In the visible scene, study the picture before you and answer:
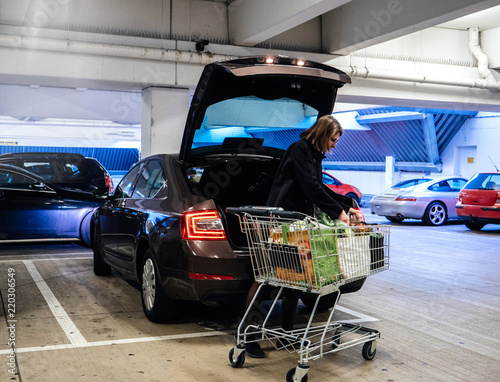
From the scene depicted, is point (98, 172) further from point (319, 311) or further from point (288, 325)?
point (288, 325)

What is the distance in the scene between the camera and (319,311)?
5.85 metres

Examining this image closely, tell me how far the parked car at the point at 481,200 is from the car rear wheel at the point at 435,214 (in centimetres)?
139

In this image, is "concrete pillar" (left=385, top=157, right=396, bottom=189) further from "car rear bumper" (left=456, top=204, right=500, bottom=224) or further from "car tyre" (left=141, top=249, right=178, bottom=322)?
"car tyre" (left=141, top=249, right=178, bottom=322)

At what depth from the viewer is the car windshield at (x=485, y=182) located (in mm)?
13602

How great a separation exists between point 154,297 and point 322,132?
204 cm

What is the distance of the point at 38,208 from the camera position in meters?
9.27

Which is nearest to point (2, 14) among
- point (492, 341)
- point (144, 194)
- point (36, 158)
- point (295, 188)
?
point (36, 158)

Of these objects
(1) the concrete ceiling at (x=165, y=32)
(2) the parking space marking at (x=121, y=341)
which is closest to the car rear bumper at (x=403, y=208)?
(1) the concrete ceiling at (x=165, y=32)

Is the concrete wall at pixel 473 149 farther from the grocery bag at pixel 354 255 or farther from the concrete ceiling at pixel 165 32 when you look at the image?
the grocery bag at pixel 354 255

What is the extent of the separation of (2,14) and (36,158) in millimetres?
2626

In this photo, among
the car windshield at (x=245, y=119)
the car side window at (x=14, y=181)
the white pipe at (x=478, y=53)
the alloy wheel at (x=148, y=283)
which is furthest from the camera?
the white pipe at (x=478, y=53)

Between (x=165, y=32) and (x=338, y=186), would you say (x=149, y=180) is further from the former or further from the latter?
(x=338, y=186)

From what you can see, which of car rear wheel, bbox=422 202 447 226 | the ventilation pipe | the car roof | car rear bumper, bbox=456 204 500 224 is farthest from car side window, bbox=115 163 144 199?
car rear wheel, bbox=422 202 447 226

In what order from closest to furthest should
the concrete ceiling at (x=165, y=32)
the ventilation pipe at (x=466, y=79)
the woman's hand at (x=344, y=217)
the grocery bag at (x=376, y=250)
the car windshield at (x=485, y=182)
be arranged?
the grocery bag at (x=376, y=250) → the woman's hand at (x=344, y=217) → the concrete ceiling at (x=165, y=32) → the ventilation pipe at (x=466, y=79) → the car windshield at (x=485, y=182)
